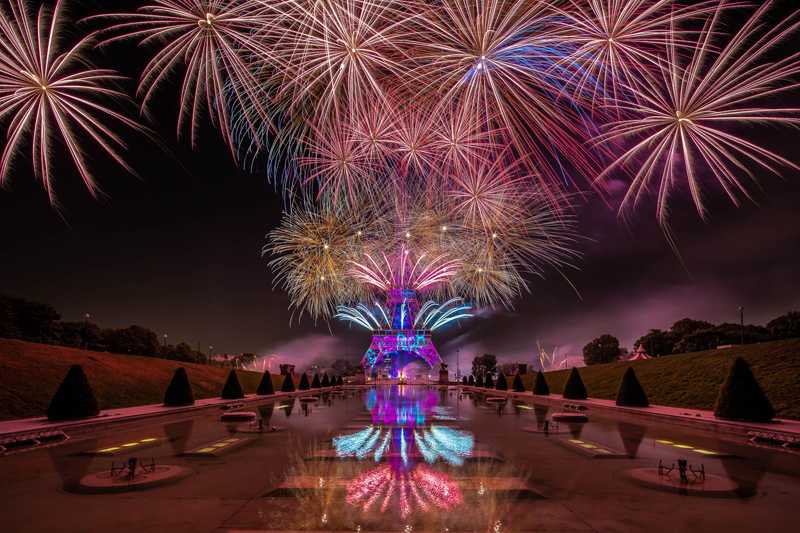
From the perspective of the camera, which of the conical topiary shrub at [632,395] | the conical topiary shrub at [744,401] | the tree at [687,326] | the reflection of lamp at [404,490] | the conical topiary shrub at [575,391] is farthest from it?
the tree at [687,326]

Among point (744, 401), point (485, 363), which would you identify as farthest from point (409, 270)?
point (485, 363)

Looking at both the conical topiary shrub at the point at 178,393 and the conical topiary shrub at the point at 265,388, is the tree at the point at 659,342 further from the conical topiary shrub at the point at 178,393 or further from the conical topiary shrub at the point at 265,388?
the conical topiary shrub at the point at 178,393

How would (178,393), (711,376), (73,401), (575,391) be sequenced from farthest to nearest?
1. (575,391)
2. (711,376)
3. (178,393)
4. (73,401)

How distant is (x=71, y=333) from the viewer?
7562cm

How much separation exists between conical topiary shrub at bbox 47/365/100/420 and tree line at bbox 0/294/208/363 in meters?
43.8

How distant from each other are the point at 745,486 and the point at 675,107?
11.9 m

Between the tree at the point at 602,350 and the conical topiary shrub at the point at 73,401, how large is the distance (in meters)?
110

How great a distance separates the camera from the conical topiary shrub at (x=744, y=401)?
2034cm

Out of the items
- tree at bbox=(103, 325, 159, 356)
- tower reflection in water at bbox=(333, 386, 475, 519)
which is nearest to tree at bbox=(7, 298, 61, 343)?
tree at bbox=(103, 325, 159, 356)

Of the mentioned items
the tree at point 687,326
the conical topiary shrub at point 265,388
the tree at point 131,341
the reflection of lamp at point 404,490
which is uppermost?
the tree at point 687,326

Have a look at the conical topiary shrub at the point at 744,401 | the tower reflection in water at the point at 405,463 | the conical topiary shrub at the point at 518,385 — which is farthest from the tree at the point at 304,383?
the conical topiary shrub at the point at 744,401

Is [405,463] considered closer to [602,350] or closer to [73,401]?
[73,401]

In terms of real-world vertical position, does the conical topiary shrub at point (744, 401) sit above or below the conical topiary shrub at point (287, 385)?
below

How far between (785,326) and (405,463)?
84364 millimetres
